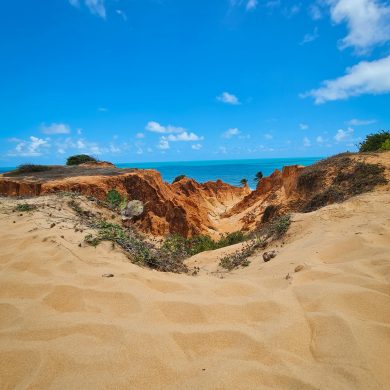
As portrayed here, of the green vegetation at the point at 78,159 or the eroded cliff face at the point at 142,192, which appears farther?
the green vegetation at the point at 78,159

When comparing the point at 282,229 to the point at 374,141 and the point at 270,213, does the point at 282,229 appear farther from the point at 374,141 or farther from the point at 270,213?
the point at 374,141

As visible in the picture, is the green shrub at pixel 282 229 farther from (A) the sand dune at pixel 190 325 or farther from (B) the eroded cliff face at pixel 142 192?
(B) the eroded cliff face at pixel 142 192

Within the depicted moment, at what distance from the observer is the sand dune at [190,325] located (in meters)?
1.63

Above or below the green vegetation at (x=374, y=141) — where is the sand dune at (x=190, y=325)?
below

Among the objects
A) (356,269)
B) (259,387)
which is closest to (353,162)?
(356,269)

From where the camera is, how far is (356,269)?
2.91 m

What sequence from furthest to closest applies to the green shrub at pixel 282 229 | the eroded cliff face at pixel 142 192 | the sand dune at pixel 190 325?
the eroded cliff face at pixel 142 192
the green shrub at pixel 282 229
the sand dune at pixel 190 325

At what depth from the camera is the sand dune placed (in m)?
1.63

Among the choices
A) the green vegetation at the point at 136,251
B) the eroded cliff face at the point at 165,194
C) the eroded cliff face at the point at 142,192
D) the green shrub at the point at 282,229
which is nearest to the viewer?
the green vegetation at the point at 136,251

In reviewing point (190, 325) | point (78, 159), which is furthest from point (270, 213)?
point (78, 159)

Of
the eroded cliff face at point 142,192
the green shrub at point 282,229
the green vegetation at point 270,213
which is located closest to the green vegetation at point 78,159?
the eroded cliff face at point 142,192

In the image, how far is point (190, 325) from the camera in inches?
84.9

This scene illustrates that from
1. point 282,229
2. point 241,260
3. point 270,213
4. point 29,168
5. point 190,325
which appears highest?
point 29,168

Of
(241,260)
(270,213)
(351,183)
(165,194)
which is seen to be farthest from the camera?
(165,194)
